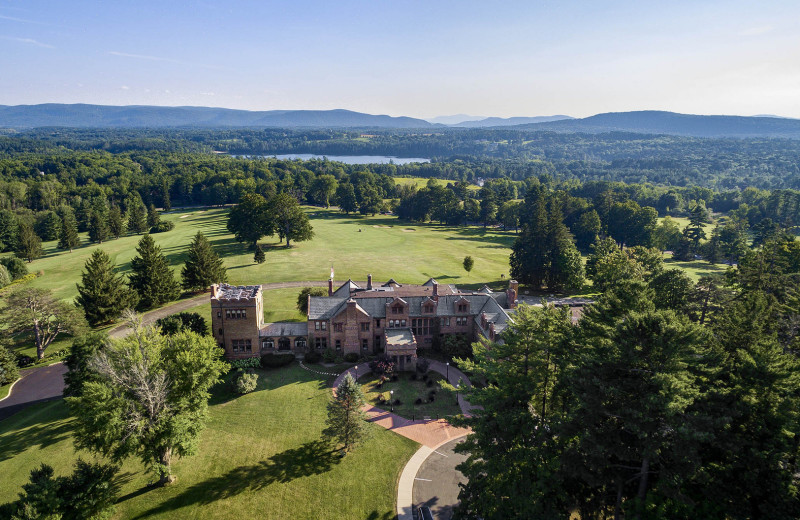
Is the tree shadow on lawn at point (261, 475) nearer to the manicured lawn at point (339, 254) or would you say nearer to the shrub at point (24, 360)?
the manicured lawn at point (339, 254)

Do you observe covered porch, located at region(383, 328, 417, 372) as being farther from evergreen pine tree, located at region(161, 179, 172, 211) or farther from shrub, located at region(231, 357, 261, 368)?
evergreen pine tree, located at region(161, 179, 172, 211)

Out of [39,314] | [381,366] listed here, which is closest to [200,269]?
[39,314]

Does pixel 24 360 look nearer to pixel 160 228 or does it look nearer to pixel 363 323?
pixel 363 323

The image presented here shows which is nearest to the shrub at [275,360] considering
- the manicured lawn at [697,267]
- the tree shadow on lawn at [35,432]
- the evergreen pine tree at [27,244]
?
the tree shadow on lawn at [35,432]

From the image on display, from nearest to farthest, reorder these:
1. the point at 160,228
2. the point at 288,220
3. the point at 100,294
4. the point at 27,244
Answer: the point at 100,294 → the point at 27,244 → the point at 288,220 → the point at 160,228

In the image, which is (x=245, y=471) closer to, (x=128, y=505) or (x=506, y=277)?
(x=128, y=505)
